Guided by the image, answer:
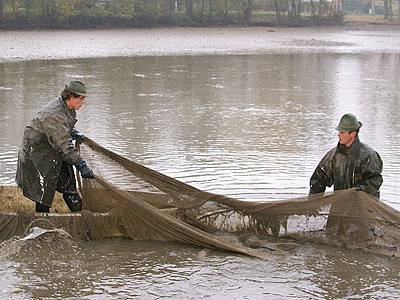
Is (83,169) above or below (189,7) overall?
below

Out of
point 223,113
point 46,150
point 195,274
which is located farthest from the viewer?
point 223,113

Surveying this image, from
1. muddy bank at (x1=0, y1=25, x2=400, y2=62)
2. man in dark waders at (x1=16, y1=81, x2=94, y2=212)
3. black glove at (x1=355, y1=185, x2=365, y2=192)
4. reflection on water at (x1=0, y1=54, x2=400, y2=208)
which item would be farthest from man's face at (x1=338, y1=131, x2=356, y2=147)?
muddy bank at (x1=0, y1=25, x2=400, y2=62)

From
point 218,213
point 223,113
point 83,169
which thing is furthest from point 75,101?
point 223,113

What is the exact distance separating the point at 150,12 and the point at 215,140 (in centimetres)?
3961

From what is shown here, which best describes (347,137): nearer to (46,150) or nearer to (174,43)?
(46,150)

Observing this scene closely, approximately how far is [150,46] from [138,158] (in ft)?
81.4

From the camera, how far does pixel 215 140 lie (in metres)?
12.6

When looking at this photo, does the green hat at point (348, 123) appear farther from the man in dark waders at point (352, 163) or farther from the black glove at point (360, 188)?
the black glove at point (360, 188)

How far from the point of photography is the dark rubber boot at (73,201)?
282 inches

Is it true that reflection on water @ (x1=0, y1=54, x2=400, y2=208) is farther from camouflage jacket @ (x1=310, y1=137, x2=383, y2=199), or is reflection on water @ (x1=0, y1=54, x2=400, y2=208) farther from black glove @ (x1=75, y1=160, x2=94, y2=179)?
black glove @ (x1=75, y1=160, x2=94, y2=179)

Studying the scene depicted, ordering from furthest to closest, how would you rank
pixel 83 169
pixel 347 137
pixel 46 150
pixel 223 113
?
pixel 223 113, pixel 46 150, pixel 83 169, pixel 347 137

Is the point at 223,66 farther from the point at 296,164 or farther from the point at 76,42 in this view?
A: the point at 296,164

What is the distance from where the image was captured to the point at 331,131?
13570 mm

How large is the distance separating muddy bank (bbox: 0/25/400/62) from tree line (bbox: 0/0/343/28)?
2025 mm
